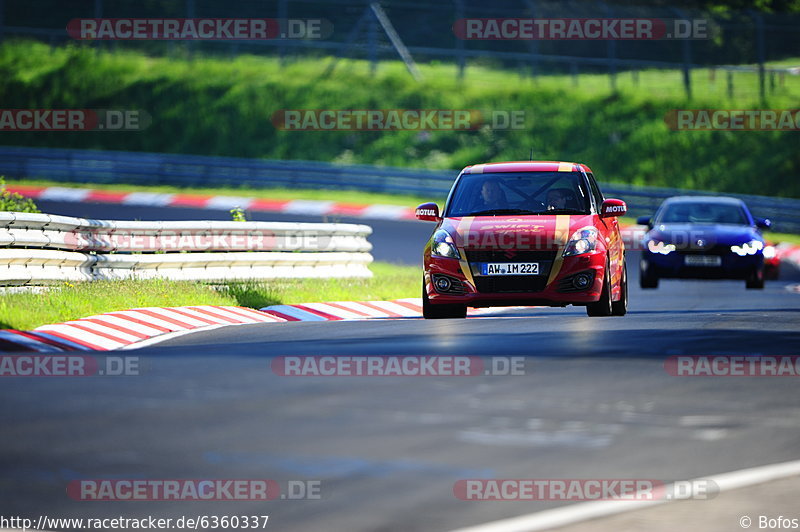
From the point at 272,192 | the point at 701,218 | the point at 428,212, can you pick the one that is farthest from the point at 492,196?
the point at 272,192

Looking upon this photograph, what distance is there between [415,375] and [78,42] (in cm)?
4052

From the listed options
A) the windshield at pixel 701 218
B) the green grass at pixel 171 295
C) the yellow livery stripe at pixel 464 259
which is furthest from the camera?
the windshield at pixel 701 218

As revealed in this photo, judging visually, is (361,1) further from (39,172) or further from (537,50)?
(39,172)

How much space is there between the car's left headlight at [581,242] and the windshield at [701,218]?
26.5 ft

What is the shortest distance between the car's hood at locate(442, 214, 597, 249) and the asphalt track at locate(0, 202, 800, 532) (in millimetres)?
1812

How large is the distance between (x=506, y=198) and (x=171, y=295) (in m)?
3.97

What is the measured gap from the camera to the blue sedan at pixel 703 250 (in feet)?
71.2

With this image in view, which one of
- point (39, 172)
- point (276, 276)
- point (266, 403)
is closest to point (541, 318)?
point (276, 276)

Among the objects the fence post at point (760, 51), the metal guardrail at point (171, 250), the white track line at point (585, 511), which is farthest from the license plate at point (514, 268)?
the fence post at point (760, 51)

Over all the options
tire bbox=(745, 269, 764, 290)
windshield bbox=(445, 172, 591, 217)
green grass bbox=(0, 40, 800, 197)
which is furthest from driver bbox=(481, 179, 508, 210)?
green grass bbox=(0, 40, 800, 197)

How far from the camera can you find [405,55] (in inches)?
1756

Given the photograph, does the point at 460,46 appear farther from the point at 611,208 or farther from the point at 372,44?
the point at 611,208

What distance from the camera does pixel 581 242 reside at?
14.8 m

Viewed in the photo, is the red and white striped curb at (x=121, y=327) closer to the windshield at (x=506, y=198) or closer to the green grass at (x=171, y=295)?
the green grass at (x=171, y=295)
